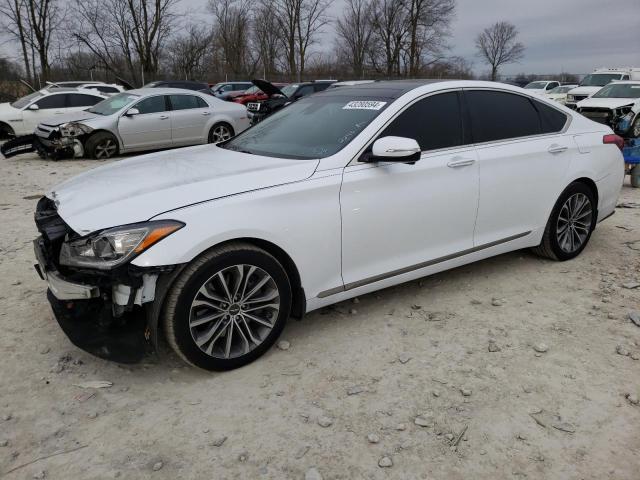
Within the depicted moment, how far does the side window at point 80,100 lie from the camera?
1314 cm

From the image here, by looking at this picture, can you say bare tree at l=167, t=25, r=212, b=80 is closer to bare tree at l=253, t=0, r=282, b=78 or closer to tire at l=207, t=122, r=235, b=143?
bare tree at l=253, t=0, r=282, b=78

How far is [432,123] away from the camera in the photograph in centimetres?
355

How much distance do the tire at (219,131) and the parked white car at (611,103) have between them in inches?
384

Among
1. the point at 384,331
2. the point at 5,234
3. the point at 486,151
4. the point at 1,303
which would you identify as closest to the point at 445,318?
the point at 384,331

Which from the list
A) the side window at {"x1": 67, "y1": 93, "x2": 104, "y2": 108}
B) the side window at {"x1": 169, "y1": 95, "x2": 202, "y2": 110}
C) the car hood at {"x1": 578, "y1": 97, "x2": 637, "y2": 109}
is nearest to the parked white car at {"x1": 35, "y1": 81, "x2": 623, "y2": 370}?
the side window at {"x1": 169, "y1": 95, "x2": 202, "y2": 110}

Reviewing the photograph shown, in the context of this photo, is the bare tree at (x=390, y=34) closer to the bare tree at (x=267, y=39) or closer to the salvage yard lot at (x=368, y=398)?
the bare tree at (x=267, y=39)

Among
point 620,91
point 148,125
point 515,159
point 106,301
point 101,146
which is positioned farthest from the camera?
point 620,91

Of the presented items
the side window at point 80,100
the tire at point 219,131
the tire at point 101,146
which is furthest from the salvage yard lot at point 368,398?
the side window at point 80,100

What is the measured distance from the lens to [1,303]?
375 cm

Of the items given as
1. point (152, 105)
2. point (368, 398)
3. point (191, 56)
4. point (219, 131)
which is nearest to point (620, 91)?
point (219, 131)

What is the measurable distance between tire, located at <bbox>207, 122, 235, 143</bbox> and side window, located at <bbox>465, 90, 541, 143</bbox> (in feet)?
28.1

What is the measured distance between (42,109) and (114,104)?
351 cm

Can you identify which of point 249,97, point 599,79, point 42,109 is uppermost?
point 599,79

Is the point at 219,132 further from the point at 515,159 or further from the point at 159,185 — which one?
the point at 159,185
